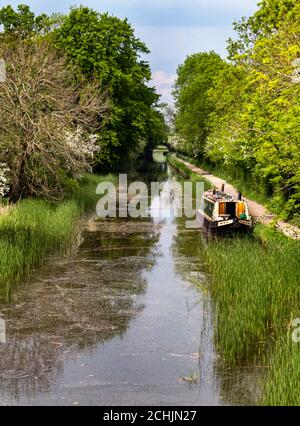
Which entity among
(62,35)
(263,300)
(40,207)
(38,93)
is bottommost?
(263,300)

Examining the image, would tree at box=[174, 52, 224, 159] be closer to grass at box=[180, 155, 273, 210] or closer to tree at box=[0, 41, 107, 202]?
grass at box=[180, 155, 273, 210]

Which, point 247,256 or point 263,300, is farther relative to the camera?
point 247,256

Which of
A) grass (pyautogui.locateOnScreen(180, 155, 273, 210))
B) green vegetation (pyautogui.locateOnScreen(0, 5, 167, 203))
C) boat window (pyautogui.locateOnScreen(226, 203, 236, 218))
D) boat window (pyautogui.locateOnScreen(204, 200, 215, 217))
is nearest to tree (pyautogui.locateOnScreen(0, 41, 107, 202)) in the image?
green vegetation (pyautogui.locateOnScreen(0, 5, 167, 203))

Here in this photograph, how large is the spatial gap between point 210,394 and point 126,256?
505 inches

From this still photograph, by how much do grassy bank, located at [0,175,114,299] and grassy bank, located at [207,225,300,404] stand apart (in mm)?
6283

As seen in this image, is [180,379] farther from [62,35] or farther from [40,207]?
[62,35]

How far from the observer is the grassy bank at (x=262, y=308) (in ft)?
35.2

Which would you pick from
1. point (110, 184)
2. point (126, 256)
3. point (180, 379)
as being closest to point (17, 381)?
point (180, 379)

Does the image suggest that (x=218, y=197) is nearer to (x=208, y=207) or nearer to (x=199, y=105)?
(x=208, y=207)

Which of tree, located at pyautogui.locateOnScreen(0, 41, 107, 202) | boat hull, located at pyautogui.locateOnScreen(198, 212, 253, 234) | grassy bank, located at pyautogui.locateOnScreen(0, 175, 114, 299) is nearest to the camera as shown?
grassy bank, located at pyautogui.locateOnScreen(0, 175, 114, 299)

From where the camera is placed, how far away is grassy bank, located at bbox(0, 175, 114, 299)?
19.2 m

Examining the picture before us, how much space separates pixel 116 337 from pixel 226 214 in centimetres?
1409

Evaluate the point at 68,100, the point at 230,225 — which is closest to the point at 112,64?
the point at 68,100

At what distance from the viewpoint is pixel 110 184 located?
48.5 m
